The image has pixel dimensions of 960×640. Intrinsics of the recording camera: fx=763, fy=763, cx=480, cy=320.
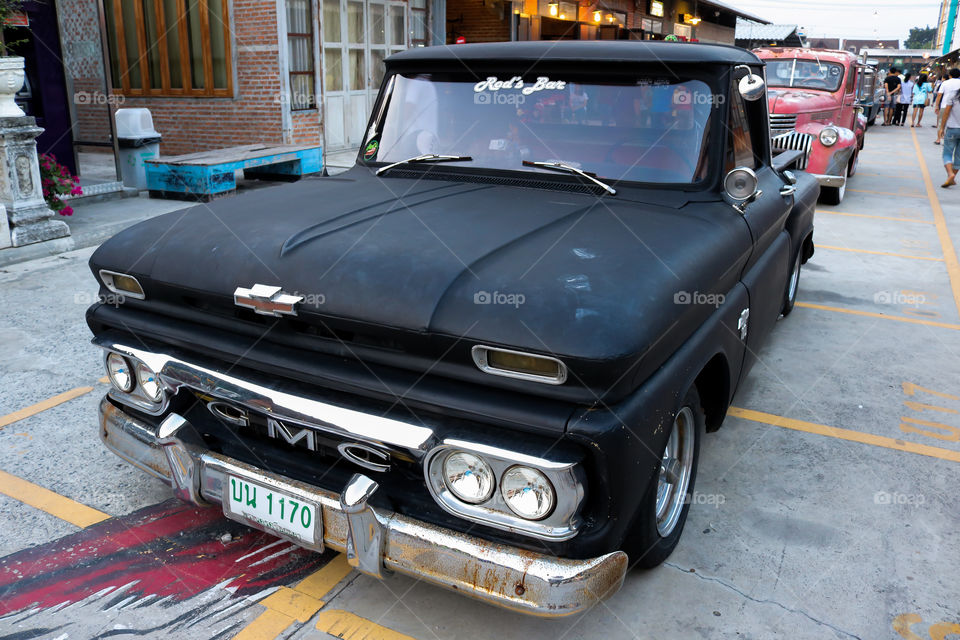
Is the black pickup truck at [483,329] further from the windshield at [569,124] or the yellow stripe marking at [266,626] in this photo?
the yellow stripe marking at [266,626]

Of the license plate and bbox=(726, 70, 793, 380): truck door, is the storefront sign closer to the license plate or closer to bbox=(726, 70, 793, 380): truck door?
the license plate

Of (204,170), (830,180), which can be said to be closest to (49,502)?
(204,170)

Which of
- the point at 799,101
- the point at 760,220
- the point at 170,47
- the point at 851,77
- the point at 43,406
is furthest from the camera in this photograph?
the point at 170,47

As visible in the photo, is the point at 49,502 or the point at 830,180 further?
the point at 830,180

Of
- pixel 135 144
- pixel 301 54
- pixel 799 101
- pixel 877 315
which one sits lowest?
pixel 877 315

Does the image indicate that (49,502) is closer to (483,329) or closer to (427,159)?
(427,159)

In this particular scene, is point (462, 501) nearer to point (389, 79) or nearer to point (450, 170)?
point (450, 170)

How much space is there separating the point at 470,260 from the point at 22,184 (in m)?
6.39

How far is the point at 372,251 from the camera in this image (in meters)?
2.46

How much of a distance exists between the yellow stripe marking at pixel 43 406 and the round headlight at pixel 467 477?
2.97 metres

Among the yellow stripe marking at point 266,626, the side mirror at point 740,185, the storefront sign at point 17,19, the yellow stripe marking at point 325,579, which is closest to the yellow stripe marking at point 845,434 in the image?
the side mirror at point 740,185

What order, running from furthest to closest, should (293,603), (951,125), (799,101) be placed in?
→ (951,125) < (799,101) < (293,603)

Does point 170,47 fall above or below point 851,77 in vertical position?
above

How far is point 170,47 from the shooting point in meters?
12.6
